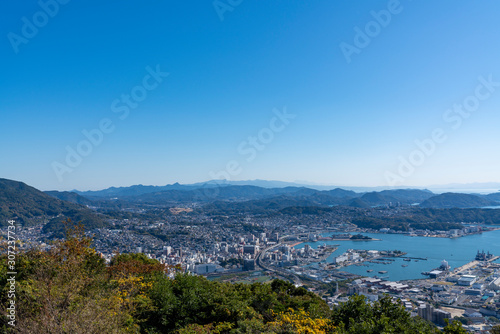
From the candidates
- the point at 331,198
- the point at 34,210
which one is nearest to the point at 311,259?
the point at 34,210

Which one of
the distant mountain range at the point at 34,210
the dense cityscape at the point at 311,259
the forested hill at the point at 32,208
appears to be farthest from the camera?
the forested hill at the point at 32,208

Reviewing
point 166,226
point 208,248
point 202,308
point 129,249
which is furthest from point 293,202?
point 202,308

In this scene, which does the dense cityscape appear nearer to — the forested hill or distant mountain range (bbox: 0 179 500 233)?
the forested hill

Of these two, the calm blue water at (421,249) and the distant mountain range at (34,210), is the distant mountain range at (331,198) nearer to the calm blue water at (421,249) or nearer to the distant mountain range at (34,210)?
the distant mountain range at (34,210)

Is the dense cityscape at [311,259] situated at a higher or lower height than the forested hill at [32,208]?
lower

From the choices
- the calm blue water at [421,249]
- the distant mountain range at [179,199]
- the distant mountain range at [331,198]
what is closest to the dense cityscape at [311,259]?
the calm blue water at [421,249]

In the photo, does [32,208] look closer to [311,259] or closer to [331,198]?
[311,259]

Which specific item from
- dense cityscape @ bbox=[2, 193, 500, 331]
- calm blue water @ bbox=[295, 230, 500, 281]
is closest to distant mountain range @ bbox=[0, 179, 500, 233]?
dense cityscape @ bbox=[2, 193, 500, 331]

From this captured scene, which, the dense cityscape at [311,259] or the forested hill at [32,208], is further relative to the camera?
the forested hill at [32,208]
